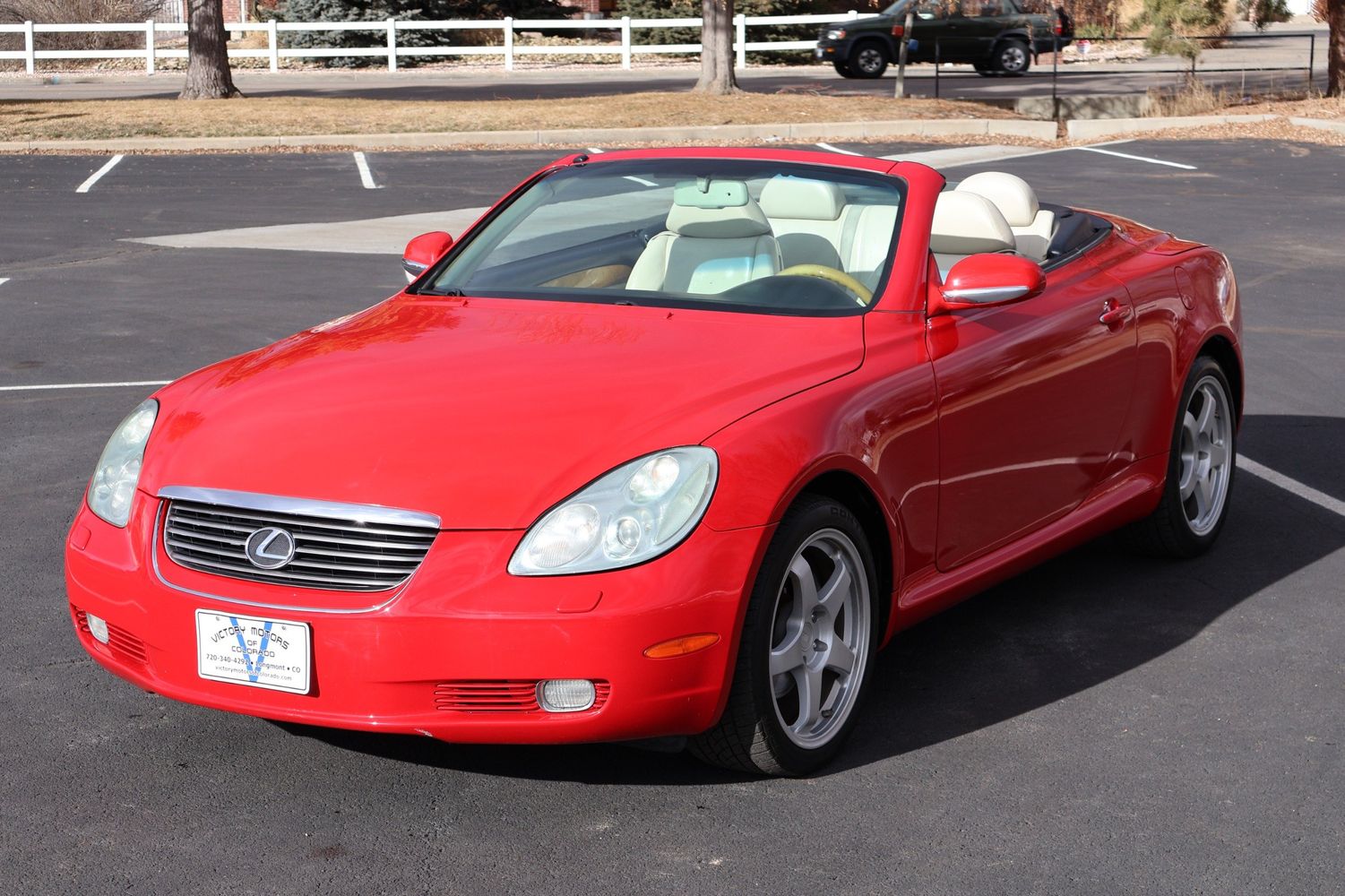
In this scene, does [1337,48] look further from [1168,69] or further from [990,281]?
[990,281]

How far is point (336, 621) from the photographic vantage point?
12.6 feet

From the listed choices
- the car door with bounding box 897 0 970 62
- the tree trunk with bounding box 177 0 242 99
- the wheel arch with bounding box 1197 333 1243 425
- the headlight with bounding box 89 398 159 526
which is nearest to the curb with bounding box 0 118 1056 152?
the tree trunk with bounding box 177 0 242 99

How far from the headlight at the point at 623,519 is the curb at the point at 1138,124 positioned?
75.3ft

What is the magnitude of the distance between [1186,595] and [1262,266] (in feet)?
27.6

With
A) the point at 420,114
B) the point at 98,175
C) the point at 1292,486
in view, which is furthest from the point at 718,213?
the point at 420,114

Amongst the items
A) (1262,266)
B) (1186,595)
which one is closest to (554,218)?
(1262,266)

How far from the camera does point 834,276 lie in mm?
5160

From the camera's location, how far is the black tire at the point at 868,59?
3694 centimetres

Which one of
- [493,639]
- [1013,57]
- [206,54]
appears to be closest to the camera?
[493,639]

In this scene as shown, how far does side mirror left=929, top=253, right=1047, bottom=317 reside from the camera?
486cm

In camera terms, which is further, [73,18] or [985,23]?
[73,18]

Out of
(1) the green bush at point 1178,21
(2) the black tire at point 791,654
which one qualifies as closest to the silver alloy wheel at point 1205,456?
(2) the black tire at point 791,654

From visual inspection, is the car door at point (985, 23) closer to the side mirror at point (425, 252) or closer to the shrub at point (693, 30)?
the shrub at point (693, 30)

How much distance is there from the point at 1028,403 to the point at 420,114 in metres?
22.8
